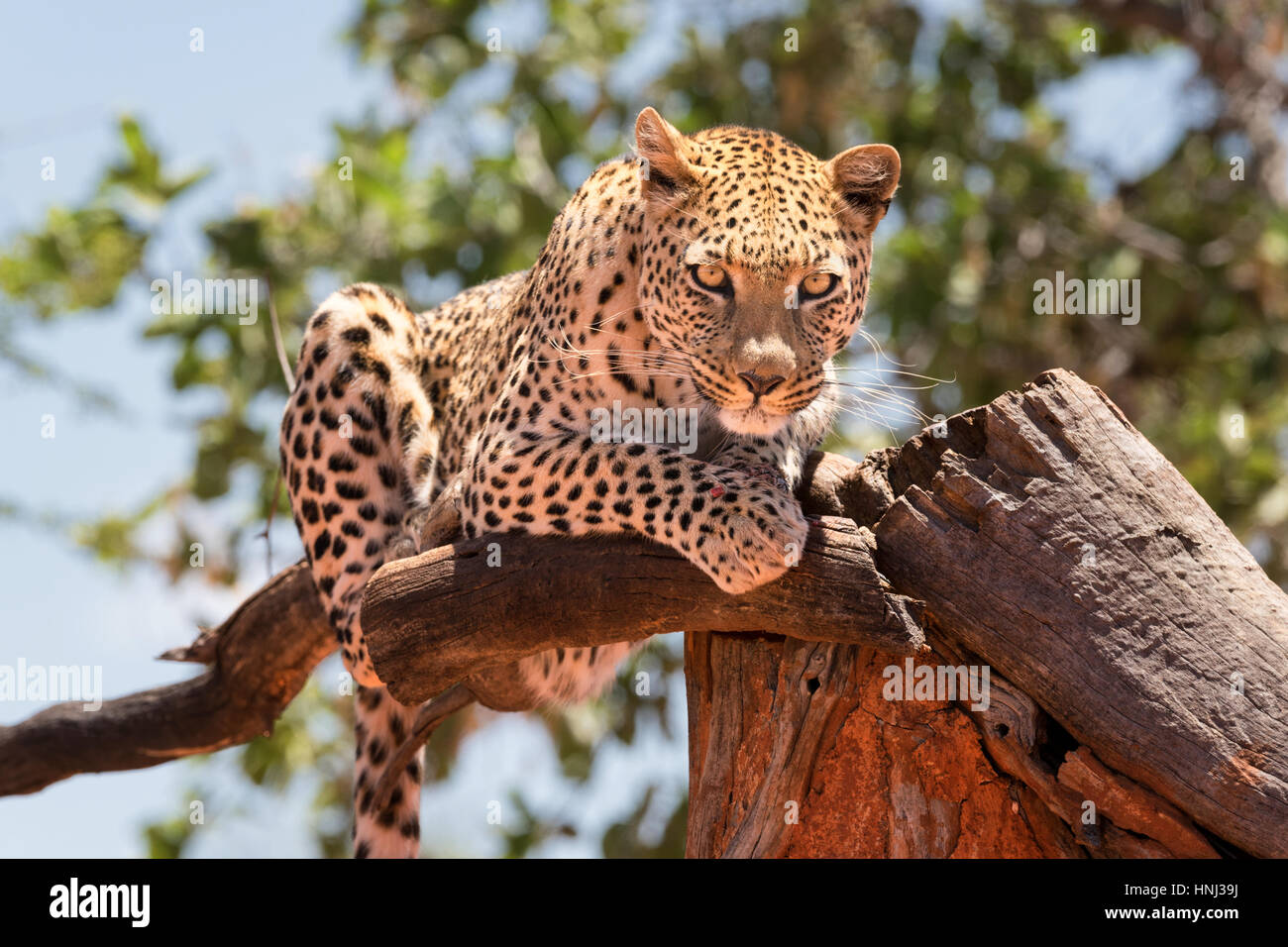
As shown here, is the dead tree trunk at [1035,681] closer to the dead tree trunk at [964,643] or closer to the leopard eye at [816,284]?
the dead tree trunk at [964,643]

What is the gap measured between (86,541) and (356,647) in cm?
932

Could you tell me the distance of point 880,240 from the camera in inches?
589

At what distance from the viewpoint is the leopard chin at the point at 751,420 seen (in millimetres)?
6340

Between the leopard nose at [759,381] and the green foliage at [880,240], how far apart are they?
7077mm

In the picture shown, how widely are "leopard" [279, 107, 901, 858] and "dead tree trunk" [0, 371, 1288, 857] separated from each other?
0.26 m

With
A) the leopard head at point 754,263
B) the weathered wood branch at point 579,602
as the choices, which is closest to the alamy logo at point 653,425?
the leopard head at point 754,263

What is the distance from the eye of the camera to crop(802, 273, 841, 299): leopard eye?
21.3ft

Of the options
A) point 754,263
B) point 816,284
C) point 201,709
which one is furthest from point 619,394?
point 201,709

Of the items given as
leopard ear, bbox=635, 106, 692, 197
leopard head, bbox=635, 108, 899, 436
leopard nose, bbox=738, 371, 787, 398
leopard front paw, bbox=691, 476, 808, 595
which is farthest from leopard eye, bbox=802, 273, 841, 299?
leopard front paw, bbox=691, 476, 808, 595

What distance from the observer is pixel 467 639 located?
6.34 m

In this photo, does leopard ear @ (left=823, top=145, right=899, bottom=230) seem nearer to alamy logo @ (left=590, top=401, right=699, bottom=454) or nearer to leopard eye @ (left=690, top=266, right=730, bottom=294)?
leopard eye @ (left=690, top=266, right=730, bottom=294)

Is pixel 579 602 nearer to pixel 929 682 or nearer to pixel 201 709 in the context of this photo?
pixel 929 682
